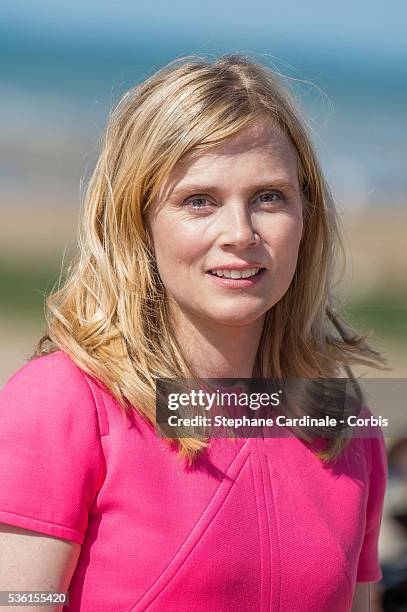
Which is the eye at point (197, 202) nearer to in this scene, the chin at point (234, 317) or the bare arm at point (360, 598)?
the chin at point (234, 317)

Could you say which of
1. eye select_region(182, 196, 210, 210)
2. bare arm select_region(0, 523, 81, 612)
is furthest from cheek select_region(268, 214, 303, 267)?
bare arm select_region(0, 523, 81, 612)

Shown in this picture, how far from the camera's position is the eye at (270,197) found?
5.04 ft

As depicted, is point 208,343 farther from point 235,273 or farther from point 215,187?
point 215,187

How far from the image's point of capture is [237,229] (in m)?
1.50

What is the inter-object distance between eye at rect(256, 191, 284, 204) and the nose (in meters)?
0.04

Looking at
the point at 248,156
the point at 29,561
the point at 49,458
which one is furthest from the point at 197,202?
the point at 29,561

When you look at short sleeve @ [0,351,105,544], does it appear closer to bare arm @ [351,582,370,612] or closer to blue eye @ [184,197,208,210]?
blue eye @ [184,197,208,210]

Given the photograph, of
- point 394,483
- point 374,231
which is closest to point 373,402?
point 394,483

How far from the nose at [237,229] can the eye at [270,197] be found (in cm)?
4

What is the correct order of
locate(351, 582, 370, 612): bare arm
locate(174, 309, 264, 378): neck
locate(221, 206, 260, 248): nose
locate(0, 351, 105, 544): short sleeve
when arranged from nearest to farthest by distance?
locate(0, 351, 105, 544): short sleeve
locate(221, 206, 260, 248): nose
locate(174, 309, 264, 378): neck
locate(351, 582, 370, 612): bare arm

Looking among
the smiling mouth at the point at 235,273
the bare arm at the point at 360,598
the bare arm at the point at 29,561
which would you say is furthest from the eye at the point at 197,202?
the bare arm at the point at 360,598

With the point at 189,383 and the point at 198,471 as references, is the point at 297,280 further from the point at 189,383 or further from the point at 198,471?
the point at 198,471

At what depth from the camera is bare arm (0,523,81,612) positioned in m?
1.37

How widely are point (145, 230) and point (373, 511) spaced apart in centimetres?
64
